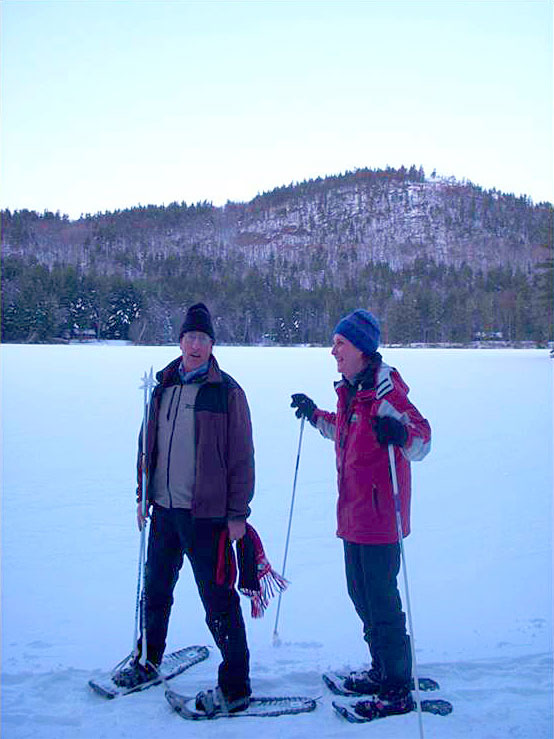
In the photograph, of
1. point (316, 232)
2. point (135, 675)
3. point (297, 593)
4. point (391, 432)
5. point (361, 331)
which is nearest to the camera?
point (391, 432)

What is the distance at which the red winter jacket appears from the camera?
274 cm

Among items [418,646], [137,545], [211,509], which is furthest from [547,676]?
[137,545]

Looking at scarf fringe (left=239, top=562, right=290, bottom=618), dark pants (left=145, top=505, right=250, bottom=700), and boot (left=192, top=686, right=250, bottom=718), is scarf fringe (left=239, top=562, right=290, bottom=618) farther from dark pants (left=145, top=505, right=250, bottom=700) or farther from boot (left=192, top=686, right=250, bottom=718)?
boot (left=192, top=686, right=250, bottom=718)

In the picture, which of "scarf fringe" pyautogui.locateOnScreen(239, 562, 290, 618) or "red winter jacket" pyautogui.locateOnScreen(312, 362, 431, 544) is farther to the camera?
"scarf fringe" pyautogui.locateOnScreen(239, 562, 290, 618)

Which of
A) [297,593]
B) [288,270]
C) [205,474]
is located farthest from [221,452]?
[288,270]

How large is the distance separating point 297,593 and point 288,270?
12223cm

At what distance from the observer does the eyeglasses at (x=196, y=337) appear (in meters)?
2.93

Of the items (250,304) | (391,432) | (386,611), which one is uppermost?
(250,304)

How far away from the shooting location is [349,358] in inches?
115

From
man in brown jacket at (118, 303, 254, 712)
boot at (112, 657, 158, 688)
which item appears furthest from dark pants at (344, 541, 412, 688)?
boot at (112, 657, 158, 688)

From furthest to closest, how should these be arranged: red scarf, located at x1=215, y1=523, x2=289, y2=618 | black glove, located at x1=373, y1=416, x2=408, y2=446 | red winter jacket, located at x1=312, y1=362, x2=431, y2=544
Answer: red scarf, located at x1=215, y1=523, x2=289, y2=618 < red winter jacket, located at x1=312, y1=362, x2=431, y2=544 < black glove, located at x1=373, y1=416, x2=408, y2=446

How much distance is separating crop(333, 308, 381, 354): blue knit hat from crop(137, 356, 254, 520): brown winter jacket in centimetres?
56

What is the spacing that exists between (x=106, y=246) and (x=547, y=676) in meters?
141

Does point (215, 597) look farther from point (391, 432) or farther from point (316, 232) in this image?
point (316, 232)
